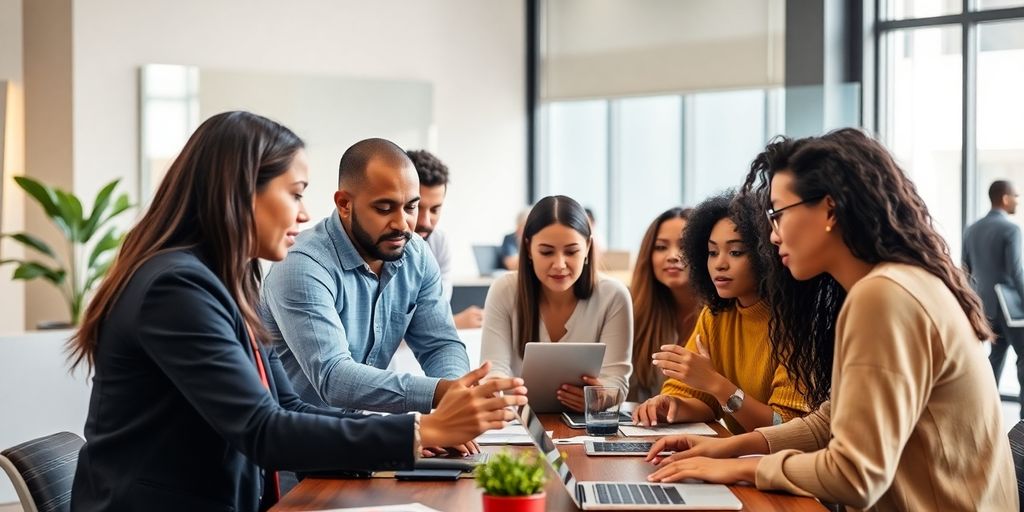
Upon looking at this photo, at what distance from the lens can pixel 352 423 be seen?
1979 mm

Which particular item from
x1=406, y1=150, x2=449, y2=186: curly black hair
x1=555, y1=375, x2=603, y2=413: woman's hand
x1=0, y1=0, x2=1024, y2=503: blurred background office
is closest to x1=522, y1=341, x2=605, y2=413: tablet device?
x1=555, y1=375, x2=603, y2=413: woman's hand

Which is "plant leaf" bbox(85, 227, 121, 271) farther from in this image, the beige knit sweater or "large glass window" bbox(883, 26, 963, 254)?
the beige knit sweater

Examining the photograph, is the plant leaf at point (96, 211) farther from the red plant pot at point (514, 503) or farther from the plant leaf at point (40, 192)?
the red plant pot at point (514, 503)

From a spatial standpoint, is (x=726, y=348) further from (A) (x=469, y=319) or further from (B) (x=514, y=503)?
(A) (x=469, y=319)

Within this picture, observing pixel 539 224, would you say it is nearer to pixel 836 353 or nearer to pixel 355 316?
pixel 355 316

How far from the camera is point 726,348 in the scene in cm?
311

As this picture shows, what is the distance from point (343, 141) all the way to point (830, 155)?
7.15m

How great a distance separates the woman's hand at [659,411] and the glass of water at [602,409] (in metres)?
0.22

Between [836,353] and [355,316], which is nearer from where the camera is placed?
[836,353]

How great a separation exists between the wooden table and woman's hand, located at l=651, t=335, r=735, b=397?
526mm

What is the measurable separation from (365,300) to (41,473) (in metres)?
1.00

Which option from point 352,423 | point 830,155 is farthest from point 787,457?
point 352,423

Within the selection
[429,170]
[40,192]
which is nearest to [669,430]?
[429,170]

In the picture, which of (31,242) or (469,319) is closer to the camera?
(469,319)
